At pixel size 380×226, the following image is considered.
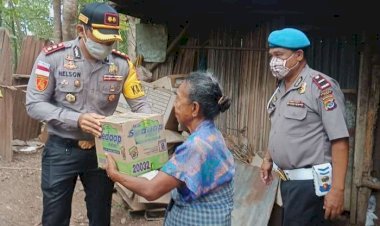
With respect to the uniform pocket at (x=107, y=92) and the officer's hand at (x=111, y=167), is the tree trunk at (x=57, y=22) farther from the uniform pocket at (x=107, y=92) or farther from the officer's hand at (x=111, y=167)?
the officer's hand at (x=111, y=167)

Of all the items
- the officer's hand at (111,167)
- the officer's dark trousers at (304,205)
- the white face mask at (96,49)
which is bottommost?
the officer's dark trousers at (304,205)

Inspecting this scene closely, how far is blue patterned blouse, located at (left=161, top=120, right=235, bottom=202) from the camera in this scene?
7.60 feet

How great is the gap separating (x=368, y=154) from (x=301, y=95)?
2377 mm

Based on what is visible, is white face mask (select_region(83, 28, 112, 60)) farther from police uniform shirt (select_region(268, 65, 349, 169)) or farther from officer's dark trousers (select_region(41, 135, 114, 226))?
police uniform shirt (select_region(268, 65, 349, 169))

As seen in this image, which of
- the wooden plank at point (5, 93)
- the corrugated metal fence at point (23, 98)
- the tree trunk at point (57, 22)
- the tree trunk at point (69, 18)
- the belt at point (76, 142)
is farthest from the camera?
the corrugated metal fence at point (23, 98)

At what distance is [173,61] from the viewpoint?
6.18 m

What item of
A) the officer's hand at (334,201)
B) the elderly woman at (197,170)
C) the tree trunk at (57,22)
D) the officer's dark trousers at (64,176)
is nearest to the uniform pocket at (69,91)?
the officer's dark trousers at (64,176)

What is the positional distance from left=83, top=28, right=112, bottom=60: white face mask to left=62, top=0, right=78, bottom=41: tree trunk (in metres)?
4.08

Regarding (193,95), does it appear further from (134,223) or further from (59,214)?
(134,223)

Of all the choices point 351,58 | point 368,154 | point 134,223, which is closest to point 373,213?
point 368,154

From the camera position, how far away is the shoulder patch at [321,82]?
313cm

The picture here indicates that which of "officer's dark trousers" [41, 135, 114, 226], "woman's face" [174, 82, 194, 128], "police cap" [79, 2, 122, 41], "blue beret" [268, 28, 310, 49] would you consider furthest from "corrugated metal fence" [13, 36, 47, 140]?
"woman's face" [174, 82, 194, 128]

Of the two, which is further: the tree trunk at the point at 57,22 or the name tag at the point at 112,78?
the tree trunk at the point at 57,22

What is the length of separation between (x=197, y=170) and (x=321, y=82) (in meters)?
1.28
